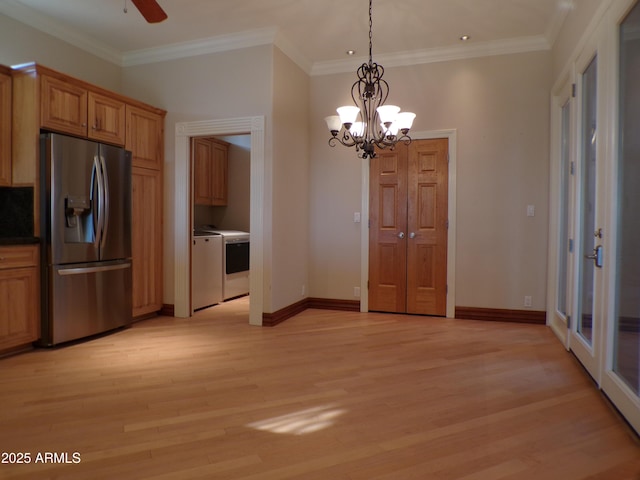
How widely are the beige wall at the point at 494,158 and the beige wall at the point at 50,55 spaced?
9.98 feet

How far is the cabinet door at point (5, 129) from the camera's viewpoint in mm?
3299

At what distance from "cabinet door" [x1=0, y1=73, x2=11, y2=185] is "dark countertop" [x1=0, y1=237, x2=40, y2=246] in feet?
1.69

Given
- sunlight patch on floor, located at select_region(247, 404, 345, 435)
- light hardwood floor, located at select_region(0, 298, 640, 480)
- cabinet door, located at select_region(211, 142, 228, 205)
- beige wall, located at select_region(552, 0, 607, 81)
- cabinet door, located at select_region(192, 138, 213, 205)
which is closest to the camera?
light hardwood floor, located at select_region(0, 298, 640, 480)

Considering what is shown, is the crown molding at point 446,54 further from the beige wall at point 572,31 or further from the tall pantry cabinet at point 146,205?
the tall pantry cabinet at point 146,205

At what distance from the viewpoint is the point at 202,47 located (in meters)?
4.42

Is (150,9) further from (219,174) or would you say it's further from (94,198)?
(219,174)

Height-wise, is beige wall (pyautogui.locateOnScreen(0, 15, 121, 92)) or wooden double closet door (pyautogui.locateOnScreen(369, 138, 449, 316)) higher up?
beige wall (pyautogui.locateOnScreen(0, 15, 121, 92))

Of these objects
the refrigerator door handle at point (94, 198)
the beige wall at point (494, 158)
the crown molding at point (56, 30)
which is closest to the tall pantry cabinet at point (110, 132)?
the refrigerator door handle at point (94, 198)

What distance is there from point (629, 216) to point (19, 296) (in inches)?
159

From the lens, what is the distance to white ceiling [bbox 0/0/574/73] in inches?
144

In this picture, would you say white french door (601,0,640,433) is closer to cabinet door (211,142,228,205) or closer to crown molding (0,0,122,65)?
crown molding (0,0,122,65)

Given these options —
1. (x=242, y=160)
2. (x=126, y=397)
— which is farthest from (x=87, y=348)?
(x=242, y=160)

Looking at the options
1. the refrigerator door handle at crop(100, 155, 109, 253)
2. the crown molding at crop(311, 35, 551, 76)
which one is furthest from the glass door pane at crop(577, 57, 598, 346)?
the refrigerator door handle at crop(100, 155, 109, 253)

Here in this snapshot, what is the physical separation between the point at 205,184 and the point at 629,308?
4971mm
